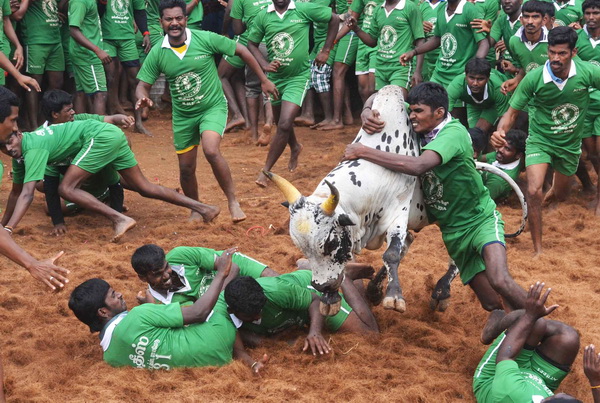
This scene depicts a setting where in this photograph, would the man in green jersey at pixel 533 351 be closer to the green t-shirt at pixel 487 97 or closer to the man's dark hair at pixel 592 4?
the green t-shirt at pixel 487 97

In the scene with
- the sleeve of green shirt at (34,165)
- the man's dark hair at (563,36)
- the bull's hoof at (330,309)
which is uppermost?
the man's dark hair at (563,36)

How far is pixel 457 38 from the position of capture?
11109 millimetres

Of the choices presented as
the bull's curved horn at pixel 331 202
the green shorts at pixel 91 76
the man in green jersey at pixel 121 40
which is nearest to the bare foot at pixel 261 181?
the green shorts at pixel 91 76

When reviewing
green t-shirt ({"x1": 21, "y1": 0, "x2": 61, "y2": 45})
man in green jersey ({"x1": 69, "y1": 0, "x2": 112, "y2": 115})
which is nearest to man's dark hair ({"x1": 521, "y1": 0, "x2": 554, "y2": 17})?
man in green jersey ({"x1": 69, "y1": 0, "x2": 112, "y2": 115})

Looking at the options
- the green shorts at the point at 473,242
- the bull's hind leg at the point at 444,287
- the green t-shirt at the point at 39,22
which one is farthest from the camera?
the green t-shirt at the point at 39,22

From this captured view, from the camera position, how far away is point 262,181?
10469 mm

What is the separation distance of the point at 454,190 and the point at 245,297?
5.35ft

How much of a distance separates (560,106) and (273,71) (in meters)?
3.52

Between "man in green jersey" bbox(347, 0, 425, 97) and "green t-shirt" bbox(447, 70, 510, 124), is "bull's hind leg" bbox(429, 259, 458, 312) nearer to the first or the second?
"green t-shirt" bbox(447, 70, 510, 124)

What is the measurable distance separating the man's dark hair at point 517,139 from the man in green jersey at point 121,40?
220 inches

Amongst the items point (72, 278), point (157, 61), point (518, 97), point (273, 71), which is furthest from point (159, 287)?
point (273, 71)

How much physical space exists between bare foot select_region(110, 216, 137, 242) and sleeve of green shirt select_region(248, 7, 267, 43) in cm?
321

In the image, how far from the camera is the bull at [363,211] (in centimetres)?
562

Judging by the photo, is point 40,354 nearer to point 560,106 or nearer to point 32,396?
point 32,396
